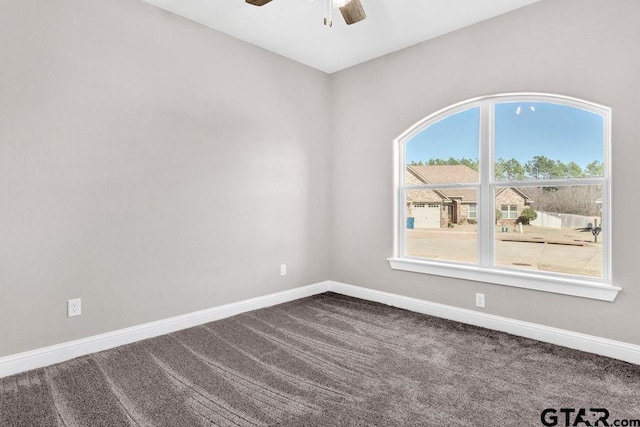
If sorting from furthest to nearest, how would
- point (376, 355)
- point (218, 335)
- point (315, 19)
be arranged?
point (315, 19), point (218, 335), point (376, 355)

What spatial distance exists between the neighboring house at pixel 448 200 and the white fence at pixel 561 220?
16 centimetres

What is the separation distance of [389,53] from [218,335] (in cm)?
337

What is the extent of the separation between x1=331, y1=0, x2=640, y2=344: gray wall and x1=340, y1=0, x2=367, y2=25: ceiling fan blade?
1272 mm

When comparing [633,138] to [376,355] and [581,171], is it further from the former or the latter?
[376,355]

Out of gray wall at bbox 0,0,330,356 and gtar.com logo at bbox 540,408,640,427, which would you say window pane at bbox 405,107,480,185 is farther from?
gtar.com logo at bbox 540,408,640,427

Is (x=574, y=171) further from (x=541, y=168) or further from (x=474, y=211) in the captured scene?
(x=474, y=211)

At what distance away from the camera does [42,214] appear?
238 centimetres

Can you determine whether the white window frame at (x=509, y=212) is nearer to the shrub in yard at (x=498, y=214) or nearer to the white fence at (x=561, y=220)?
the shrub in yard at (x=498, y=214)

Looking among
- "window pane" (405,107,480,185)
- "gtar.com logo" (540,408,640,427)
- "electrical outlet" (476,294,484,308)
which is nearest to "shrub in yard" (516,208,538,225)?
"window pane" (405,107,480,185)

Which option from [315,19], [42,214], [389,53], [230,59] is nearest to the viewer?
[42,214]

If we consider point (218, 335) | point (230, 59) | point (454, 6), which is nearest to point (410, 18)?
point (454, 6)

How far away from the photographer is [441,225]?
3.58 m

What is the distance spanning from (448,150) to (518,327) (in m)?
1.77

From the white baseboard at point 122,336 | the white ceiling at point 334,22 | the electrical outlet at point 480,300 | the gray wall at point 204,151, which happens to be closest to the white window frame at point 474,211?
the gray wall at point 204,151
